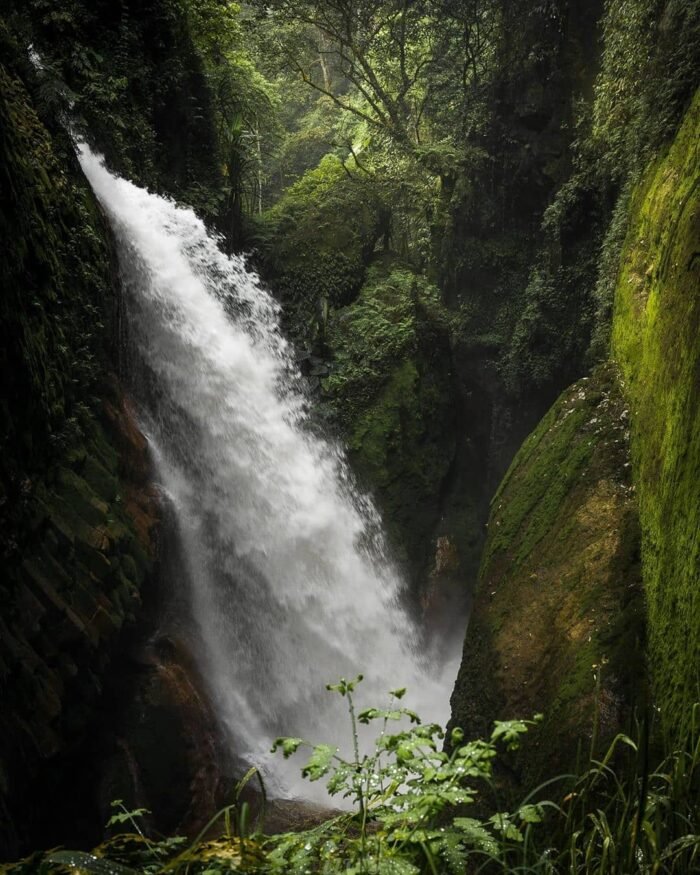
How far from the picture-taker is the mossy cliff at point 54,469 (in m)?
4.35

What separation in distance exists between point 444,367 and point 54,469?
6.61 m

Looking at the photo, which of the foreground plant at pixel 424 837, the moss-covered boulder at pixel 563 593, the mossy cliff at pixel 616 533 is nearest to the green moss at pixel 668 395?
the mossy cliff at pixel 616 533

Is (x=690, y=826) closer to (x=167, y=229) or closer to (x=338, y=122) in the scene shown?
(x=167, y=229)

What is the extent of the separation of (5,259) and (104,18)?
7587mm

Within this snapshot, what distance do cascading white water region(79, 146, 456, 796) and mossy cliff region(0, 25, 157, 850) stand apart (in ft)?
3.01

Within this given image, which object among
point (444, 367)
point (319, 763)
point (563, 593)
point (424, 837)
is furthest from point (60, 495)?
point (444, 367)

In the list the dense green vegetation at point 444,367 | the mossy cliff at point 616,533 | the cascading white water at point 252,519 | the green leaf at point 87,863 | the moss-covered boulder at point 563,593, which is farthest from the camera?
the cascading white water at point 252,519

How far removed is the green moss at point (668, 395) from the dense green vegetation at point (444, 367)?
0.11ft

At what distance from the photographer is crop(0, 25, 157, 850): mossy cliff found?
171 inches

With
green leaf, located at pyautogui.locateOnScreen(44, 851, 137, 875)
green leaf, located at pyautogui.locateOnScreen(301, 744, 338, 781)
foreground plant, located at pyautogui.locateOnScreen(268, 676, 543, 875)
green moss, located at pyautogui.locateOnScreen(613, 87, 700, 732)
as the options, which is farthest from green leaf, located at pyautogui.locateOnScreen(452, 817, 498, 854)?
green moss, located at pyautogui.locateOnScreen(613, 87, 700, 732)

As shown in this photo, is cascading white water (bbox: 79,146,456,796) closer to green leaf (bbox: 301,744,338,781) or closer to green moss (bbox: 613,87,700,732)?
green moss (bbox: 613,87,700,732)

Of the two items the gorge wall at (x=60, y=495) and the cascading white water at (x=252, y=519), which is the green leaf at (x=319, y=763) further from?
the cascading white water at (x=252, y=519)

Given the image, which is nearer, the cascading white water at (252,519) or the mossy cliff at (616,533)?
the mossy cliff at (616,533)

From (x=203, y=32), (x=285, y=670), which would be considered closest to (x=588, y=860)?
(x=285, y=670)
